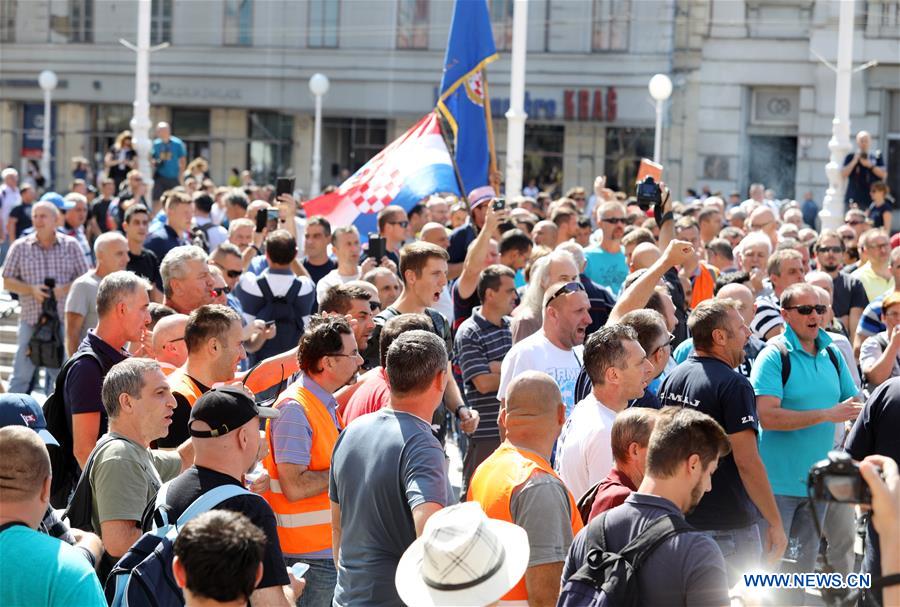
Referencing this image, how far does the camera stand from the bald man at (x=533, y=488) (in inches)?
183

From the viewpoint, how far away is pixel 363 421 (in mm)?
5074

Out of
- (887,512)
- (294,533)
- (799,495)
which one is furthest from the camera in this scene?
(799,495)

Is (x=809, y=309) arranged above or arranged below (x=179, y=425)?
above

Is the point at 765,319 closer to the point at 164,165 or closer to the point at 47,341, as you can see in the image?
the point at 47,341

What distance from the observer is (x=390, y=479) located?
15.9 ft

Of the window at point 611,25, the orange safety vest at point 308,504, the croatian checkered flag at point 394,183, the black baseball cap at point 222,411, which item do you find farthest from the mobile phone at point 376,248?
the window at point 611,25

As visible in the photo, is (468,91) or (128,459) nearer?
(128,459)

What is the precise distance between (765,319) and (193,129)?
108 feet

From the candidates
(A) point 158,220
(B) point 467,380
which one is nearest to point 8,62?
(A) point 158,220

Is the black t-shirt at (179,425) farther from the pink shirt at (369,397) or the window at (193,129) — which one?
the window at (193,129)

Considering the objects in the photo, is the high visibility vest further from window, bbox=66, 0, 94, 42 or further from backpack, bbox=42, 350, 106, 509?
window, bbox=66, 0, 94, 42

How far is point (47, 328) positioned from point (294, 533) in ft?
22.6

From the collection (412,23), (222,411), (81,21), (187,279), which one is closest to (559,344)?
(187,279)

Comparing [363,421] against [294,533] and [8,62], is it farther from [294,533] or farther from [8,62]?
[8,62]
